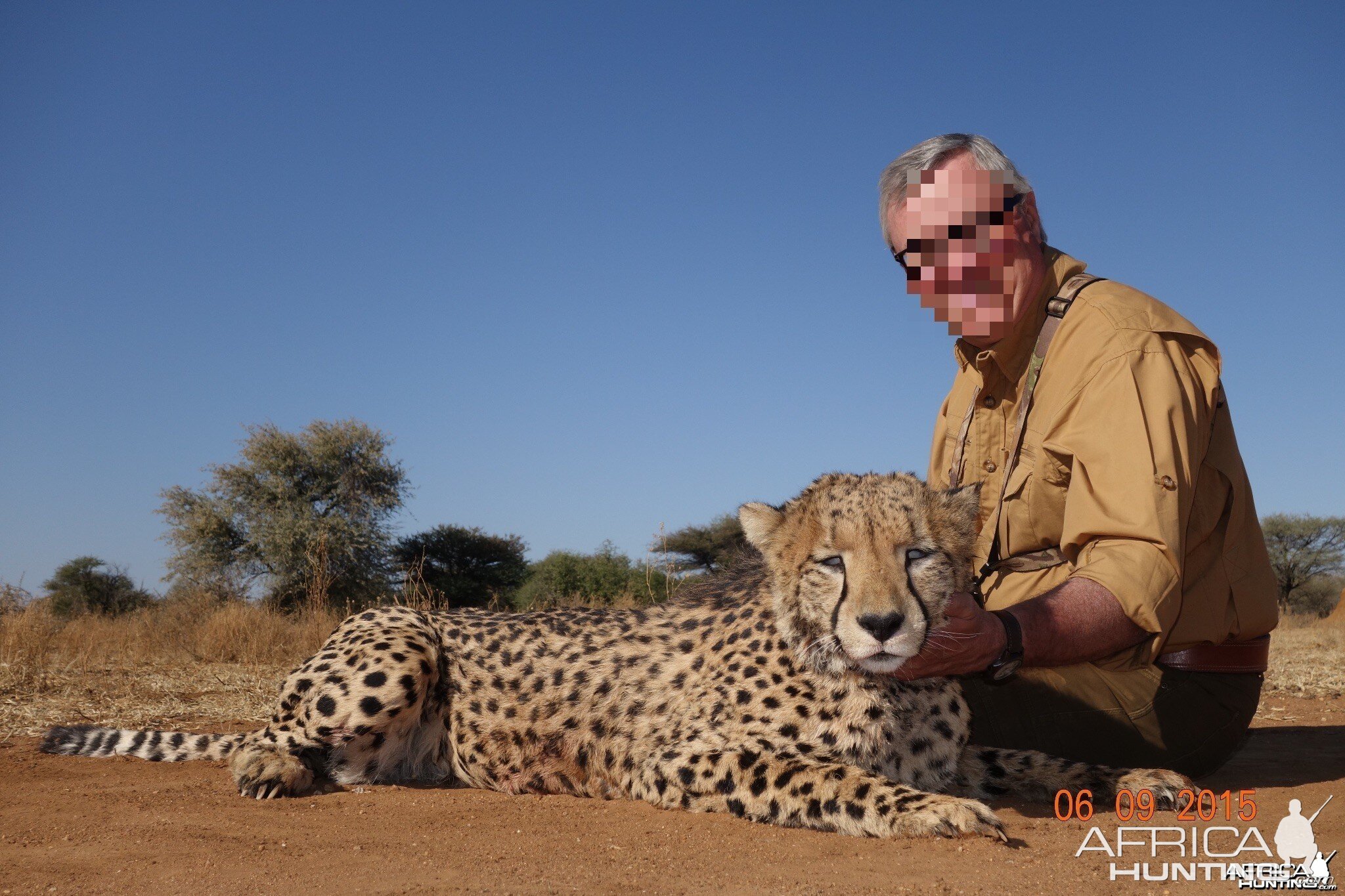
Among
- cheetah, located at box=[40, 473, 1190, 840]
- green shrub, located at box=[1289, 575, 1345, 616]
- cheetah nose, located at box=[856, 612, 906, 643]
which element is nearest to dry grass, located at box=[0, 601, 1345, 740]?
cheetah, located at box=[40, 473, 1190, 840]

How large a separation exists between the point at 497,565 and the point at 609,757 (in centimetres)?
1697

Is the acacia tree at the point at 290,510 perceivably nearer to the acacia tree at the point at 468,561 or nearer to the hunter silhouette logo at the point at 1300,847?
the acacia tree at the point at 468,561

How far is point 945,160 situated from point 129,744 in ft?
12.0

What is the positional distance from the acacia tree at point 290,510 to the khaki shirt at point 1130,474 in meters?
17.3

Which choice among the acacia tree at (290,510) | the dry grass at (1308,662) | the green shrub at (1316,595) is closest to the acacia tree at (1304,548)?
the green shrub at (1316,595)

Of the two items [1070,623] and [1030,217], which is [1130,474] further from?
Result: [1030,217]

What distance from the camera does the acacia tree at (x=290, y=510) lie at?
19.6 meters

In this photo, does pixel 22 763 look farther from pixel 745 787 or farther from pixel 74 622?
pixel 74 622

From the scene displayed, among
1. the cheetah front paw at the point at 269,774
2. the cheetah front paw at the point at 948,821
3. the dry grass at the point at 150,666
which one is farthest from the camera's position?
the dry grass at the point at 150,666

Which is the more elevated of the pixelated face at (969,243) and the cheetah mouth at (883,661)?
the pixelated face at (969,243)

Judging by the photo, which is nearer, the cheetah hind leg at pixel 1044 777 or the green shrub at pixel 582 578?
the cheetah hind leg at pixel 1044 777

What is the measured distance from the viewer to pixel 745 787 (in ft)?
8.89

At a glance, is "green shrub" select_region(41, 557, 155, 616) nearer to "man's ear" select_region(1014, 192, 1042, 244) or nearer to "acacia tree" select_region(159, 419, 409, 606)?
"acacia tree" select_region(159, 419, 409, 606)

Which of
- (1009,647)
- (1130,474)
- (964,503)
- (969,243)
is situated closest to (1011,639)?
(1009,647)
